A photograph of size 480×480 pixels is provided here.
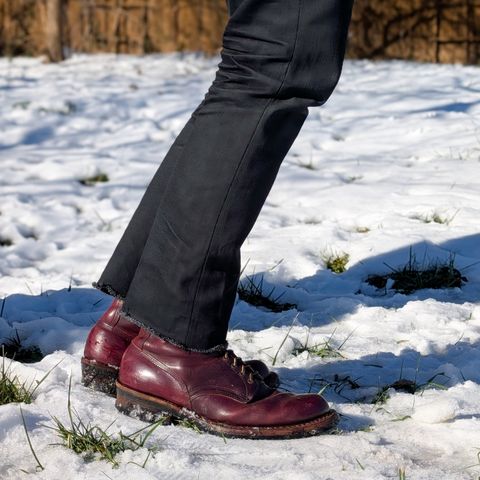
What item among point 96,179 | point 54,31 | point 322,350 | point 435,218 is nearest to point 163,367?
point 322,350

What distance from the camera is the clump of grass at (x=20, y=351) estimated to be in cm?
238

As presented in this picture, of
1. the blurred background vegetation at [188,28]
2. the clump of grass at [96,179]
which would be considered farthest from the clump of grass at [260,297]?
the blurred background vegetation at [188,28]

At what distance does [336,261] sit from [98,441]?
1.74 m

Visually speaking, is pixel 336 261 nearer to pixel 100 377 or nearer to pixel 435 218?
pixel 435 218

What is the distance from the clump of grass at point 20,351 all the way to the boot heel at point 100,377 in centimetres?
38

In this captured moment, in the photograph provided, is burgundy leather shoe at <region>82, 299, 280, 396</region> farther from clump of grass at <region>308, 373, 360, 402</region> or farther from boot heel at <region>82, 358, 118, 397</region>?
clump of grass at <region>308, 373, 360, 402</region>

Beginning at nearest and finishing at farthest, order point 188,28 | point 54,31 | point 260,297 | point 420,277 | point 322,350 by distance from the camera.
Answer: point 322,350, point 260,297, point 420,277, point 54,31, point 188,28

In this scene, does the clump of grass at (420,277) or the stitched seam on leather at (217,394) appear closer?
the stitched seam on leather at (217,394)

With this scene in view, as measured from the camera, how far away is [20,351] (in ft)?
7.89

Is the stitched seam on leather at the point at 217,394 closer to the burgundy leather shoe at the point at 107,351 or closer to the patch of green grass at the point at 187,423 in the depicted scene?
the patch of green grass at the point at 187,423

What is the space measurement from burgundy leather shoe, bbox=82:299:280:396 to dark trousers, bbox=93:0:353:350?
214 millimetres

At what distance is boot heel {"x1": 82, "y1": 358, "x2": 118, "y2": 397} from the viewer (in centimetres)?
201

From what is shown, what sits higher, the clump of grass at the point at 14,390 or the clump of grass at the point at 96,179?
the clump of grass at the point at 14,390

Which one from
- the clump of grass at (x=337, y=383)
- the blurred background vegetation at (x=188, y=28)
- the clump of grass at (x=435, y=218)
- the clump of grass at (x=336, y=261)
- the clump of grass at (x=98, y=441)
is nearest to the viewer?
the clump of grass at (x=98, y=441)
